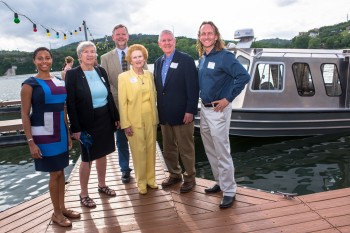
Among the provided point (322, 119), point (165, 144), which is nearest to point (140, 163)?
point (165, 144)

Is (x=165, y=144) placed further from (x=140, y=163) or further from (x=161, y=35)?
(x=161, y=35)

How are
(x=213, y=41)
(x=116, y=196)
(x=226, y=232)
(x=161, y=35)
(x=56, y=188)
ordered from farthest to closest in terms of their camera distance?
(x=116, y=196) → (x=161, y=35) → (x=213, y=41) → (x=56, y=188) → (x=226, y=232)

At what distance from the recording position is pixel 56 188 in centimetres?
312

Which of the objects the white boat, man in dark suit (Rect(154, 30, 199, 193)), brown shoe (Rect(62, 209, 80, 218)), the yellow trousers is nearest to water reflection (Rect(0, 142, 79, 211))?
brown shoe (Rect(62, 209, 80, 218))

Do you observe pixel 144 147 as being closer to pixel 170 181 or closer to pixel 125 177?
pixel 170 181

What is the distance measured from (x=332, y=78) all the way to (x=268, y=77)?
195cm

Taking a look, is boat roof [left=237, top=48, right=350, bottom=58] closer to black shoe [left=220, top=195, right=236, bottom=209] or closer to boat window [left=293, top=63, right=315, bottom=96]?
boat window [left=293, top=63, right=315, bottom=96]

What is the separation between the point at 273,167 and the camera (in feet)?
23.6

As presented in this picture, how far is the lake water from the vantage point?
6.34 meters

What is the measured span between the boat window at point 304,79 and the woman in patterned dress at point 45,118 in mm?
6795

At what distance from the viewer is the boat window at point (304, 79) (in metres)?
8.27

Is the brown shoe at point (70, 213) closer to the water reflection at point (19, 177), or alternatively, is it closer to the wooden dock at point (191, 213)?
the wooden dock at point (191, 213)

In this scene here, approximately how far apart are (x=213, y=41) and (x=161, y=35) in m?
0.63

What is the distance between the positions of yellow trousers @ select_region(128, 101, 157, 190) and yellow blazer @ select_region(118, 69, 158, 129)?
0.08 metres
